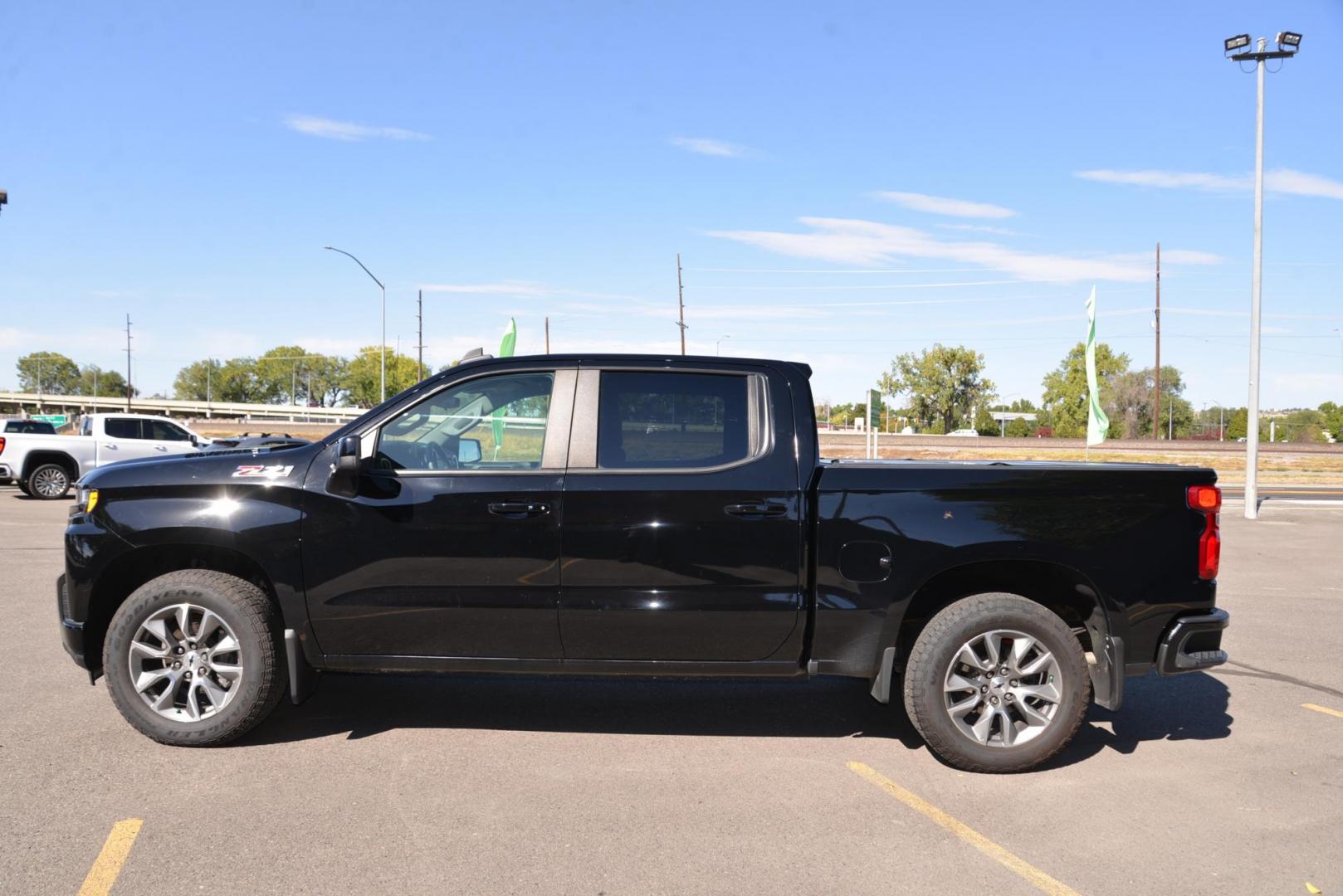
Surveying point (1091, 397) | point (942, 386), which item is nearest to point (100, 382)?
point (942, 386)

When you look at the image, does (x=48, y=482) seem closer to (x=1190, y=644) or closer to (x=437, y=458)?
(x=437, y=458)

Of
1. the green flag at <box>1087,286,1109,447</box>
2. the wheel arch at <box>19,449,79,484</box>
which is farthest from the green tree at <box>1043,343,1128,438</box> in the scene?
the wheel arch at <box>19,449,79,484</box>

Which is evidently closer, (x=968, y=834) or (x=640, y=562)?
(x=968, y=834)

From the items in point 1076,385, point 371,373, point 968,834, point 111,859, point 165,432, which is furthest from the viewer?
point 371,373

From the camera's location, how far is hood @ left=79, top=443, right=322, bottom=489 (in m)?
4.54

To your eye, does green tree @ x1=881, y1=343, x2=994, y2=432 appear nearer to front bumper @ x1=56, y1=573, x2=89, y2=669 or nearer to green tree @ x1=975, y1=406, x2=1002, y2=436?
green tree @ x1=975, y1=406, x2=1002, y2=436

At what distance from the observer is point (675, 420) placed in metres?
4.61

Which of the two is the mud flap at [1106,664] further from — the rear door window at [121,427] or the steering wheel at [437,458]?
the rear door window at [121,427]

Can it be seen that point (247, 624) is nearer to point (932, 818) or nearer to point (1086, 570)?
point (932, 818)

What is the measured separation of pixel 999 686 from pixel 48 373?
189m

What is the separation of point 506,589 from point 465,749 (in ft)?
2.86

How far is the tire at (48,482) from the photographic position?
18.3 metres

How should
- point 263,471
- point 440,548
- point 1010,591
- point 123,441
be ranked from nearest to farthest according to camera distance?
point 440,548
point 263,471
point 1010,591
point 123,441

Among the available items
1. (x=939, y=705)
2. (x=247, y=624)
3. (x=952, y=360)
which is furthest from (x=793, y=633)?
(x=952, y=360)
